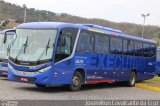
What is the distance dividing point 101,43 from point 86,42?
1.82 m

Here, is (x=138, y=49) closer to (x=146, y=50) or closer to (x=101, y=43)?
(x=146, y=50)

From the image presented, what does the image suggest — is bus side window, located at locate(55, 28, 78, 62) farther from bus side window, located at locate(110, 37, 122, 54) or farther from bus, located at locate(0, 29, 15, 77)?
bus, located at locate(0, 29, 15, 77)

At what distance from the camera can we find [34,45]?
60.2 ft

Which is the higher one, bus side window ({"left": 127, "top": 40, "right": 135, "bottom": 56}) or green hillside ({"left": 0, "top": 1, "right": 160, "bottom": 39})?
green hillside ({"left": 0, "top": 1, "right": 160, "bottom": 39})

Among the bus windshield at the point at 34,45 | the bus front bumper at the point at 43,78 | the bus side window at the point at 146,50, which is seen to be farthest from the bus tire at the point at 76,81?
Answer: the bus side window at the point at 146,50

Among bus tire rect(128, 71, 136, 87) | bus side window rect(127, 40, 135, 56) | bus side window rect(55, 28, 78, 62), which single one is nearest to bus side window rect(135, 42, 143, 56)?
bus side window rect(127, 40, 135, 56)

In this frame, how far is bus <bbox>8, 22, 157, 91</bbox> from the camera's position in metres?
18.0

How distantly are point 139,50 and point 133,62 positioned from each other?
1.39 meters

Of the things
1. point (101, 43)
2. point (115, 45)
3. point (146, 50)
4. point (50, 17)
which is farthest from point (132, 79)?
point (50, 17)

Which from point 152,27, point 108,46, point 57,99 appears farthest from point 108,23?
point 57,99

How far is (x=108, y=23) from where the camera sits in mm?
117562

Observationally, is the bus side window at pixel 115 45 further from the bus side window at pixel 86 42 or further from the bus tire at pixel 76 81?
the bus tire at pixel 76 81

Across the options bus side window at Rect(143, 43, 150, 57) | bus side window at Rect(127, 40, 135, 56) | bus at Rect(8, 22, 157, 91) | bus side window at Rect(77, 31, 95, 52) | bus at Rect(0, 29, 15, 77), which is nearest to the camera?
bus at Rect(8, 22, 157, 91)

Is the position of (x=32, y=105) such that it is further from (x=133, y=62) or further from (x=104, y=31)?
(x=133, y=62)
